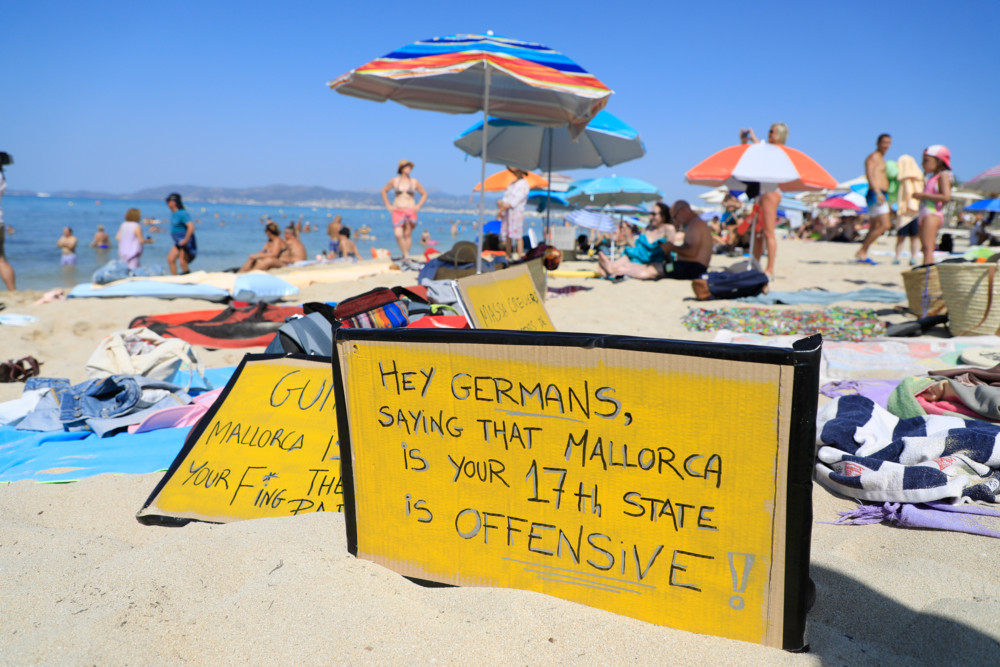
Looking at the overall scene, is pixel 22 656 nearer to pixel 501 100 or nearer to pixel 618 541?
pixel 618 541

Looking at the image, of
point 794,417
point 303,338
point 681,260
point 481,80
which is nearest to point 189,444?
point 303,338

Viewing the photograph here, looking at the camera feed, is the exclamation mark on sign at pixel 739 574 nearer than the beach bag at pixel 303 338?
Yes

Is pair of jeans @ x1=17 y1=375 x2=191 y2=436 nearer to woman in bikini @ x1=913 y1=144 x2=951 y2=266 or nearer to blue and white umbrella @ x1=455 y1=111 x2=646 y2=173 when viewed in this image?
blue and white umbrella @ x1=455 y1=111 x2=646 y2=173

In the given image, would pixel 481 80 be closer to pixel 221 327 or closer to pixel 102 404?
pixel 221 327

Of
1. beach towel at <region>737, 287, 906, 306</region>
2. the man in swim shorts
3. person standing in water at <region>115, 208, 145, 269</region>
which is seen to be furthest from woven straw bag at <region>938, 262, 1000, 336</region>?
the man in swim shorts

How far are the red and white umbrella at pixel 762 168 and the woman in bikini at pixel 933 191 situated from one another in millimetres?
1131

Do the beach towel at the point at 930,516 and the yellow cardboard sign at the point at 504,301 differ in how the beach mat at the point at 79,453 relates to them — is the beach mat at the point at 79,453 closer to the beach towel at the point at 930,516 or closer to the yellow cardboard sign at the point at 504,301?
the yellow cardboard sign at the point at 504,301

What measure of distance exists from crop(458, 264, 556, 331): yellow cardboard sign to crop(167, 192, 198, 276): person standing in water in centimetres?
815

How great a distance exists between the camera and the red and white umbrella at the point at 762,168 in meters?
7.41

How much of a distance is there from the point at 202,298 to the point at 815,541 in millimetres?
6548

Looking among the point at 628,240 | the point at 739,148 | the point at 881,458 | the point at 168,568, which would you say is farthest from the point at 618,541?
the point at 628,240

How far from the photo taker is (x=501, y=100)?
20.6 ft

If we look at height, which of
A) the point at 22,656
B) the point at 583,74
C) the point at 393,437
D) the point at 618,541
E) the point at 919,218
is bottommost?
the point at 22,656

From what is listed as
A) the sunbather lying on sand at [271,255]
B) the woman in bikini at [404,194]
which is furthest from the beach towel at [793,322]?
the sunbather lying on sand at [271,255]
